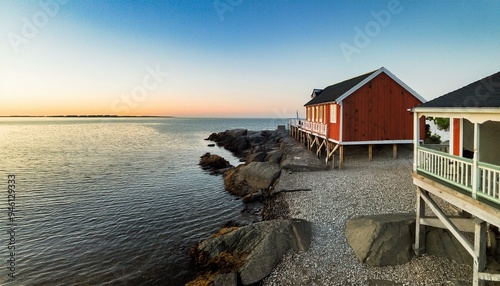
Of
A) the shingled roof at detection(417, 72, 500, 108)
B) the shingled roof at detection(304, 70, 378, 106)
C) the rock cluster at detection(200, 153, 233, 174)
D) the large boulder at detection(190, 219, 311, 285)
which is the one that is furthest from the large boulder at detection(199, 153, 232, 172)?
the shingled roof at detection(417, 72, 500, 108)

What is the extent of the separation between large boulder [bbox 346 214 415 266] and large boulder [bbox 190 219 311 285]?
1.67m

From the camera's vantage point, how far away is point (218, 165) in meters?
28.6

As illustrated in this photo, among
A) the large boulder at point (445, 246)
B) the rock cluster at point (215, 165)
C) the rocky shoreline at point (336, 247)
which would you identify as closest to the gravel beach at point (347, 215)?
the rocky shoreline at point (336, 247)

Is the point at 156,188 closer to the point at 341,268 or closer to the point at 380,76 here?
the point at 341,268

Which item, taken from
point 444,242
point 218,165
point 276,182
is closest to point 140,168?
point 218,165

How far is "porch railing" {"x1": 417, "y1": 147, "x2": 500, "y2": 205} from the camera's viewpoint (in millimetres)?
6266

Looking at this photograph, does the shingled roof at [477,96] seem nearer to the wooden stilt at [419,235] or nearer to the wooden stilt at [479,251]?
the wooden stilt at [479,251]

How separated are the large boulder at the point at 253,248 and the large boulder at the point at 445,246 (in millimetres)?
3685

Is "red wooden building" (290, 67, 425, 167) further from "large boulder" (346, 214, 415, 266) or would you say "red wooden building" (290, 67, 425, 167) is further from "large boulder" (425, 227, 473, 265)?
"large boulder" (425, 227, 473, 265)

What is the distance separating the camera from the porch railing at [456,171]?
20.6ft

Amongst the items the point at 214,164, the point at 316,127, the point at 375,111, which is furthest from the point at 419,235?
the point at 214,164

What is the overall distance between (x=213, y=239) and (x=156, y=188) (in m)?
11.8

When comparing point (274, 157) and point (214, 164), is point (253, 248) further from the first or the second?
point (214, 164)

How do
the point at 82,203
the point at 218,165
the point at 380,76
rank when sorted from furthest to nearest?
1. the point at 218,165
2. the point at 380,76
3. the point at 82,203
